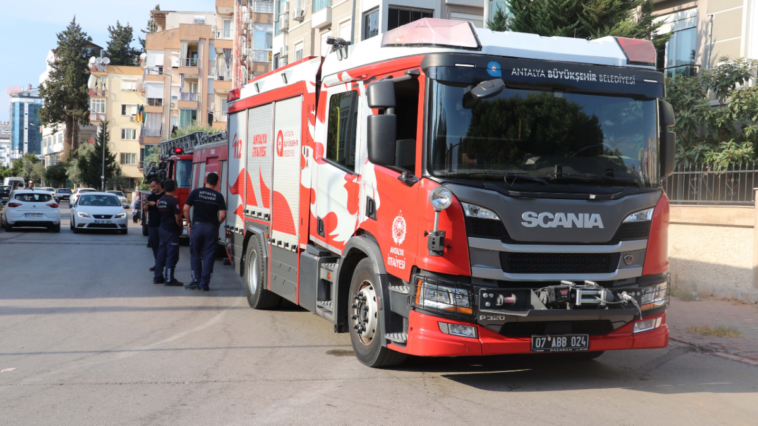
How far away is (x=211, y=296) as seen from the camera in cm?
1176

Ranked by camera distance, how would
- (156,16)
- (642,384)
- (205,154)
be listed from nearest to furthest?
(642,384) → (205,154) → (156,16)

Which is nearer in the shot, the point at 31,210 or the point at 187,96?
the point at 31,210

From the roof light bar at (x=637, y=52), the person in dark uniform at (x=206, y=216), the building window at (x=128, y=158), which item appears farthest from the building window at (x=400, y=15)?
the building window at (x=128, y=158)

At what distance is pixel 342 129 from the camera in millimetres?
7625

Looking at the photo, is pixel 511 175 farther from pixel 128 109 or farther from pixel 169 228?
pixel 128 109

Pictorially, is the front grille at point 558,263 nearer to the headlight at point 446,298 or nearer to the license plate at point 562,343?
the headlight at point 446,298

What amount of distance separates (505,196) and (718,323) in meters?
5.89

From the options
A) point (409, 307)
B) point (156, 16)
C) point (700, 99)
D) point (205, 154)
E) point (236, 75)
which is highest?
point (156, 16)

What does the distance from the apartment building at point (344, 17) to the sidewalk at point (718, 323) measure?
12.8 meters

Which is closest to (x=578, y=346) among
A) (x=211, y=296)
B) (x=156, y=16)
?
(x=211, y=296)

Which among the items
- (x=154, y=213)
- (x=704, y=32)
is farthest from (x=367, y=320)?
(x=704, y=32)

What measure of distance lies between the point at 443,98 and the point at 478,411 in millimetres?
2473

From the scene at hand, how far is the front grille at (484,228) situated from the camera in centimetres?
590

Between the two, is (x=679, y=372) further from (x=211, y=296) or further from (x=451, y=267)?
(x=211, y=296)
